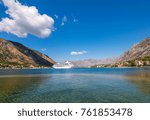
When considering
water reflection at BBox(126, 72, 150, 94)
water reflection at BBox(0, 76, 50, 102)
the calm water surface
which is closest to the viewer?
the calm water surface

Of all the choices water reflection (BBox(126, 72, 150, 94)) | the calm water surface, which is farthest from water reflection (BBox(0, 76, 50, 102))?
water reflection (BBox(126, 72, 150, 94))

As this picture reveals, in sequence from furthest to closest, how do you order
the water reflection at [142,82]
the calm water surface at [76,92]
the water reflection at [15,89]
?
the water reflection at [142,82] → the water reflection at [15,89] → the calm water surface at [76,92]

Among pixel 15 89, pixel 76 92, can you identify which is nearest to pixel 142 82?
pixel 76 92

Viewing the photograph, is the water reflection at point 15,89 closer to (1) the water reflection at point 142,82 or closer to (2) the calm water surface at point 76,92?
(2) the calm water surface at point 76,92

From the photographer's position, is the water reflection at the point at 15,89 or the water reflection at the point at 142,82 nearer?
the water reflection at the point at 15,89

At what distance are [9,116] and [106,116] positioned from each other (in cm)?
1039

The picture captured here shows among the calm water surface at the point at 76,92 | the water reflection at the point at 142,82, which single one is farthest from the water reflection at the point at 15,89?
the water reflection at the point at 142,82

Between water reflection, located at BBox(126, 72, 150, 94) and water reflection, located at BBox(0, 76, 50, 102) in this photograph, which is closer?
water reflection, located at BBox(0, 76, 50, 102)

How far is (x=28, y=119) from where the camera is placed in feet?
63.3

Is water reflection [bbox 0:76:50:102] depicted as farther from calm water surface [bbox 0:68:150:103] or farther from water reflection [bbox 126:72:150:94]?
water reflection [bbox 126:72:150:94]

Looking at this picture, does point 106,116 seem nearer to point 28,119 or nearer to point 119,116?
point 119,116

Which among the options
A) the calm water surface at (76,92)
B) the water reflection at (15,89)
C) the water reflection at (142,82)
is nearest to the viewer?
the calm water surface at (76,92)

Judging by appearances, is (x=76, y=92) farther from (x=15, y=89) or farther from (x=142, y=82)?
(x=142, y=82)

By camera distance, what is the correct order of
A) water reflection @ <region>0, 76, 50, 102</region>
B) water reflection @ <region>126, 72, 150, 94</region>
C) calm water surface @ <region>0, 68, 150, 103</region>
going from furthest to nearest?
water reflection @ <region>126, 72, 150, 94</region> < water reflection @ <region>0, 76, 50, 102</region> < calm water surface @ <region>0, 68, 150, 103</region>
